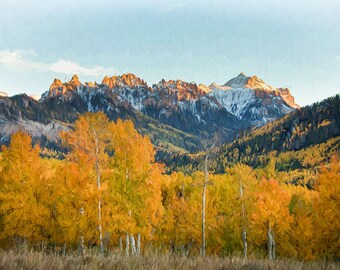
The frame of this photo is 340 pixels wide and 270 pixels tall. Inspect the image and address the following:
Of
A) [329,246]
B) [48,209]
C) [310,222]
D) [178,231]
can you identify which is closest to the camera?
[48,209]

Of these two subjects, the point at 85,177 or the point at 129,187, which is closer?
the point at 129,187

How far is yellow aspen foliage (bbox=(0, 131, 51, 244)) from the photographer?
26047mm

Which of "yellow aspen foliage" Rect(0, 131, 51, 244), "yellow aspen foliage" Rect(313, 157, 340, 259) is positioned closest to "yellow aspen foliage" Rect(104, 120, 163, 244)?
"yellow aspen foliage" Rect(0, 131, 51, 244)

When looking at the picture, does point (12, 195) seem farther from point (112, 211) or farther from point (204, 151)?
point (204, 151)

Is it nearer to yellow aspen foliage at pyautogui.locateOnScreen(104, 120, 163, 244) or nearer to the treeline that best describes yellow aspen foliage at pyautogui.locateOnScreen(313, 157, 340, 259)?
the treeline

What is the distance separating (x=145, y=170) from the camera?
81.4ft

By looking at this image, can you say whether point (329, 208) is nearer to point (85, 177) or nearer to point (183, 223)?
Result: point (183, 223)

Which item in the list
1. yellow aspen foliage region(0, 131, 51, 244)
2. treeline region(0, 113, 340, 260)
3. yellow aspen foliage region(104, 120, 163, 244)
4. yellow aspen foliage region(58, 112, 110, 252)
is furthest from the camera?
yellow aspen foliage region(0, 131, 51, 244)

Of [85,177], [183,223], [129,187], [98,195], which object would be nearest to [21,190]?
[85,177]

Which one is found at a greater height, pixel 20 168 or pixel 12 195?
pixel 20 168

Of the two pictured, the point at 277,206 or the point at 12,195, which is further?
the point at 277,206

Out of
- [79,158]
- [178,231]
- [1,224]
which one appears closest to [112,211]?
[79,158]

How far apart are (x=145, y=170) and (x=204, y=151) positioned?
1072 cm

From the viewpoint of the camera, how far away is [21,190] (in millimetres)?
26547
